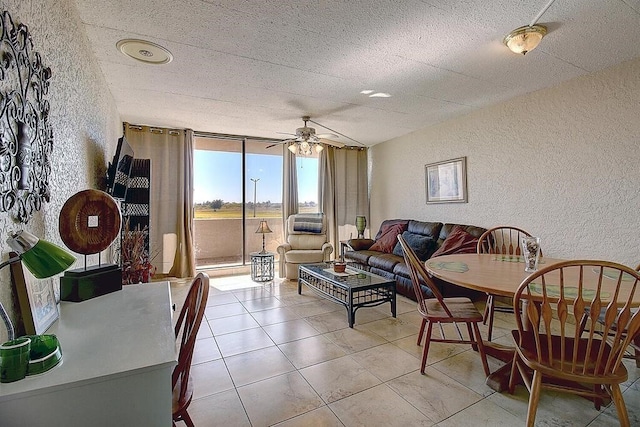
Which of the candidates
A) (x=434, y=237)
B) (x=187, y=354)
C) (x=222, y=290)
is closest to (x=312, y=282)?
(x=222, y=290)

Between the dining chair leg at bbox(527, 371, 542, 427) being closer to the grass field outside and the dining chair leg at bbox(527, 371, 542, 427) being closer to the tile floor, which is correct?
the tile floor

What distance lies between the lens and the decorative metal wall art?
1.02m

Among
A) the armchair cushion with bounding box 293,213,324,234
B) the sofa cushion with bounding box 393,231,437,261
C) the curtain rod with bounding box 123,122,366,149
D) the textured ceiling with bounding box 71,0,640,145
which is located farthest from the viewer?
the armchair cushion with bounding box 293,213,324,234

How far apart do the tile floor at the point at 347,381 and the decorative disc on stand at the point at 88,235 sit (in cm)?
91

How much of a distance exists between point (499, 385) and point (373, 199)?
444 centimetres

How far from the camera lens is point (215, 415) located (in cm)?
173

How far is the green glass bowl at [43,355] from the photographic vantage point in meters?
0.85

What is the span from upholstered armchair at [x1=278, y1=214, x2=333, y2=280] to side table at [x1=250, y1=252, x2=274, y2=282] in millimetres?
242

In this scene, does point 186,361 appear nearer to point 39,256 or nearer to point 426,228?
point 39,256

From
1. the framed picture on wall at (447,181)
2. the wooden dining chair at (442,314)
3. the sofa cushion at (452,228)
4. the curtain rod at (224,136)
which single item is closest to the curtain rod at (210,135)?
the curtain rod at (224,136)

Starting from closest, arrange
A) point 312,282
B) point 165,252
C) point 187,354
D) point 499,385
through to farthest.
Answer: point 187,354 → point 499,385 → point 312,282 → point 165,252

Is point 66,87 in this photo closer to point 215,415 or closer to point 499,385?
point 215,415

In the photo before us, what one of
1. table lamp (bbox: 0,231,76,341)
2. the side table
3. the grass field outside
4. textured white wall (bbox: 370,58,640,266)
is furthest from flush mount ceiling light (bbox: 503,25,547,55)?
the grass field outside

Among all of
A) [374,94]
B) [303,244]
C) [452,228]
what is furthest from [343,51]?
[303,244]
